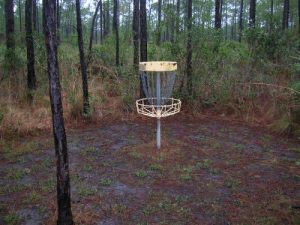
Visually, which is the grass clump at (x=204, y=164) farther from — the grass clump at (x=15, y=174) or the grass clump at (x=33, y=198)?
the grass clump at (x=15, y=174)

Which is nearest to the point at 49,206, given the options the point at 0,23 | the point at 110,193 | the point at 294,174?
the point at 110,193

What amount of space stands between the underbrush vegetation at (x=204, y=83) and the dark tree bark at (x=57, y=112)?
4312mm

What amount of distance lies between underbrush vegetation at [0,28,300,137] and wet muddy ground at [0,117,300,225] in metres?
0.92

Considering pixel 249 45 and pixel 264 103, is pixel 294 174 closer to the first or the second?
pixel 264 103

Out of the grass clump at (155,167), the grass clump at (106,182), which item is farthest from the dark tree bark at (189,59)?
the grass clump at (106,182)

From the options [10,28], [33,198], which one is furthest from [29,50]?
[33,198]

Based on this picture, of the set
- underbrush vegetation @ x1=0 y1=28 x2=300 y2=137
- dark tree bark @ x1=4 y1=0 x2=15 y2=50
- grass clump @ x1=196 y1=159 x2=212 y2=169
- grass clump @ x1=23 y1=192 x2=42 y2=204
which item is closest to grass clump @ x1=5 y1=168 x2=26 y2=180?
grass clump @ x1=23 y1=192 x2=42 y2=204

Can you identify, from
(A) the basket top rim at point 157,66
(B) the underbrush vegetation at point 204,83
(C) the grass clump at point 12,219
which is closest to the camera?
(C) the grass clump at point 12,219

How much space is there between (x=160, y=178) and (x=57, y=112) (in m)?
2.32

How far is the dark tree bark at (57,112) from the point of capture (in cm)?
295

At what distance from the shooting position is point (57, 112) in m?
3.10

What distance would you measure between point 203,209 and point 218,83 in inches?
213

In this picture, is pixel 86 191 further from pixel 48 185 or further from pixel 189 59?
pixel 189 59

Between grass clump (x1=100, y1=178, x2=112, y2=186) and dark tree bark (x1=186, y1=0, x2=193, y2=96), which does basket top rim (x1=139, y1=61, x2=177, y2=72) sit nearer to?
grass clump (x1=100, y1=178, x2=112, y2=186)
